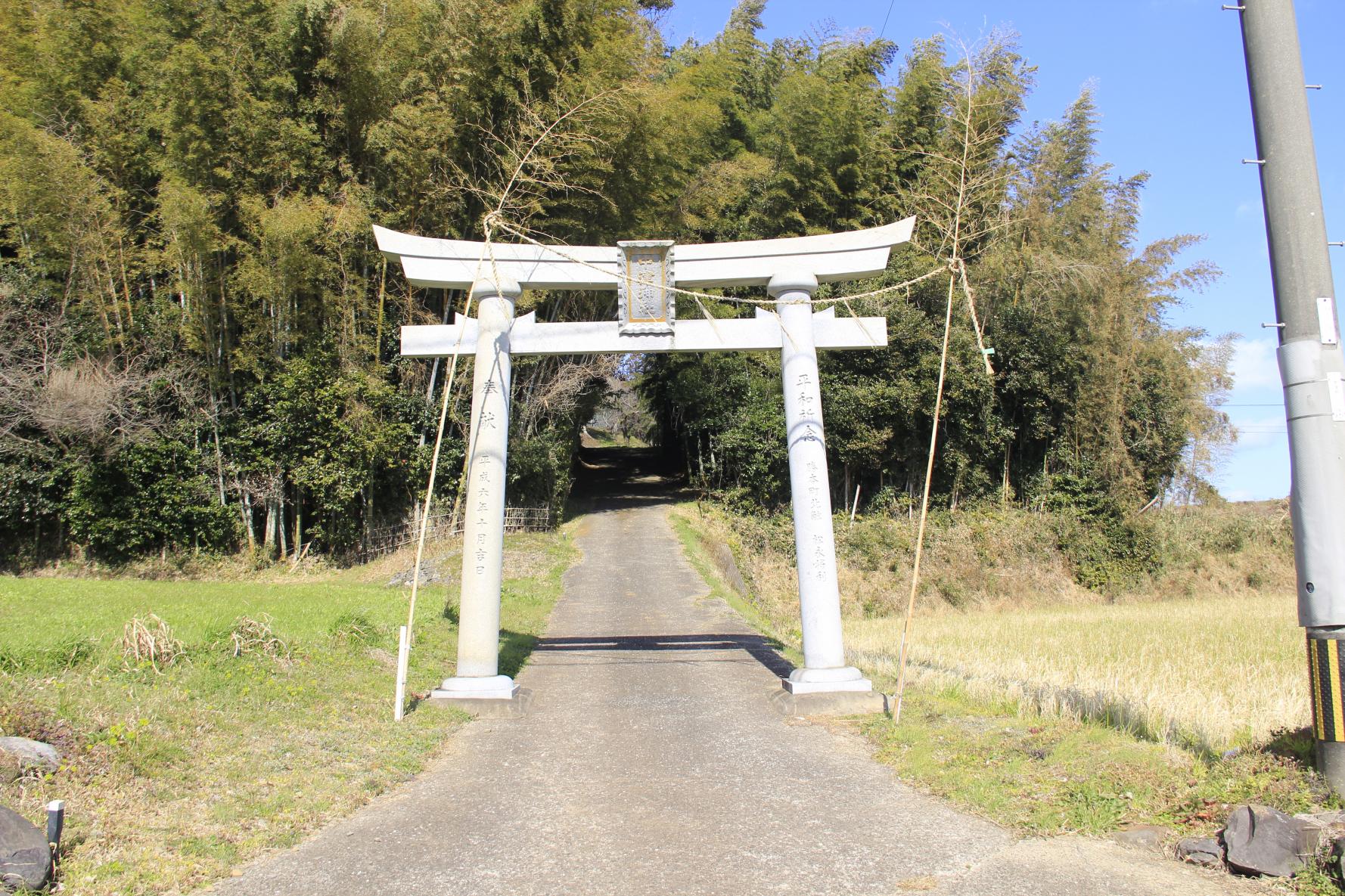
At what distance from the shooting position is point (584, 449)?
34344mm

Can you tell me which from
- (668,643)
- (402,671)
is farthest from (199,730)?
(668,643)

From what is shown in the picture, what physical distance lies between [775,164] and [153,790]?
59.4 ft

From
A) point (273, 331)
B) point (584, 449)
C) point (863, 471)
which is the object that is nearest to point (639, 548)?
point (863, 471)

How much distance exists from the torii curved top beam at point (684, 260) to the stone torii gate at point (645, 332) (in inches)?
0.4

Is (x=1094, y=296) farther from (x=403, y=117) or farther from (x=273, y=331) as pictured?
(x=273, y=331)

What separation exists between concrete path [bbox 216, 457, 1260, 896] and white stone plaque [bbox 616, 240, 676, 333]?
126 inches

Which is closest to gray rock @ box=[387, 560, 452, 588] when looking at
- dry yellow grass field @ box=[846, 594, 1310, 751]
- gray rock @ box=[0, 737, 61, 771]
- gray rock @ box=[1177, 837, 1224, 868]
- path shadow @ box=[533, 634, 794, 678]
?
path shadow @ box=[533, 634, 794, 678]

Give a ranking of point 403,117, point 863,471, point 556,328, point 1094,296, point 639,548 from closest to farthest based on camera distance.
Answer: point 556,328 → point 403,117 → point 639,548 → point 1094,296 → point 863,471

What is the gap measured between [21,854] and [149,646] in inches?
114

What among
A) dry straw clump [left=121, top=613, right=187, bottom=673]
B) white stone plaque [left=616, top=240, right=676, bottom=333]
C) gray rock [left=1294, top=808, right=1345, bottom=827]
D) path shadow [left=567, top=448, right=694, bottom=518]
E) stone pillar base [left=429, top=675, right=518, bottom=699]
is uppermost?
white stone plaque [left=616, top=240, right=676, bottom=333]

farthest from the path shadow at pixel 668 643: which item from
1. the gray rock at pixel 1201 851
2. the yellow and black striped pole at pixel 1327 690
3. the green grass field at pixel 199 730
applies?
the yellow and black striped pole at pixel 1327 690

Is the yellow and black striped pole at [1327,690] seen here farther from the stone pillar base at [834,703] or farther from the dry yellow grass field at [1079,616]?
the stone pillar base at [834,703]

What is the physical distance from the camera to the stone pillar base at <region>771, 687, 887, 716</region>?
21.3ft

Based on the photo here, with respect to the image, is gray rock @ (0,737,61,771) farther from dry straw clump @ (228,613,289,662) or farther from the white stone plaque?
the white stone plaque
